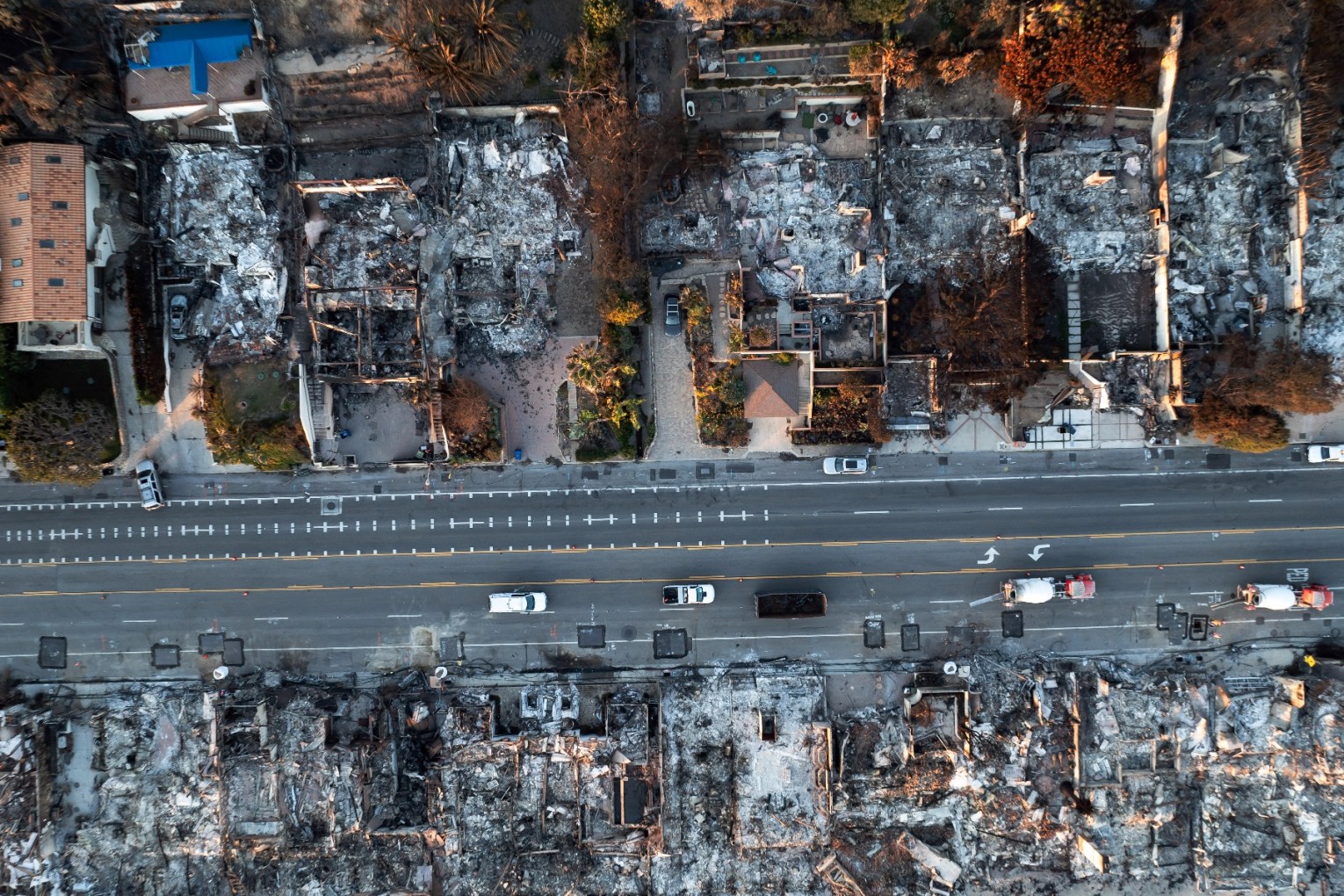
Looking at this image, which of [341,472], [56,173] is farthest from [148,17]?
[341,472]

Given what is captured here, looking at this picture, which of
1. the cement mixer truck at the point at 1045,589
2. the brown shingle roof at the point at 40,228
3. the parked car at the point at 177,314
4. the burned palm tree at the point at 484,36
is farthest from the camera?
the parked car at the point at 177,314

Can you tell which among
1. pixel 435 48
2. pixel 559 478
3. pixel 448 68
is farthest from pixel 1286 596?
pixel 435 48

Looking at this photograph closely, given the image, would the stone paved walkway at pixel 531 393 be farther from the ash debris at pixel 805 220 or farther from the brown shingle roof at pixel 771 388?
the ash debris at pixel 805 220

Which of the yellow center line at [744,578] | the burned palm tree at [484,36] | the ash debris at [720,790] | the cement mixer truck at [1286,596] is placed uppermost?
the burned palm tree at [484,36]

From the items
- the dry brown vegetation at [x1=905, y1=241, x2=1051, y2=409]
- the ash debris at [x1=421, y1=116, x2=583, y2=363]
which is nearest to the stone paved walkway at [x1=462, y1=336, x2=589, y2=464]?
the ash debris at [x1=421, y1=116, x2=583, y2=363]

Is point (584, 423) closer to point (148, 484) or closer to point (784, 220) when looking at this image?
point (784, 220)

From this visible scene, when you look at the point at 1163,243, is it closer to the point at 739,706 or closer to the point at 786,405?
the point at 786,405

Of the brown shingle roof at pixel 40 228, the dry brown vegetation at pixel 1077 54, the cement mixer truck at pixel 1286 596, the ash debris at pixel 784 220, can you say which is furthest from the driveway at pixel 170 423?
the cement mixer truck at pixel 1286 596

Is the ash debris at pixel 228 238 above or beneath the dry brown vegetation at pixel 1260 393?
above
